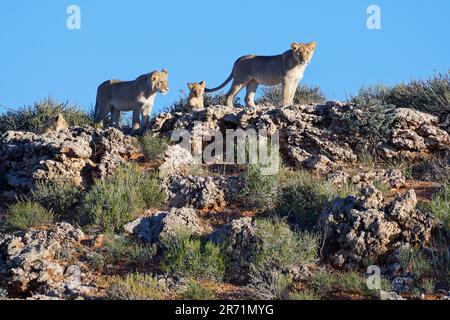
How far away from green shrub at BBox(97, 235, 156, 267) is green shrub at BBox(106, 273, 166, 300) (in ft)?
2.18

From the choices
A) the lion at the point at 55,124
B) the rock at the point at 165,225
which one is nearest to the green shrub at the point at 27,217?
the rock at the point at 165,225

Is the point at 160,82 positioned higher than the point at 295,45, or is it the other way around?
the point at 295,45

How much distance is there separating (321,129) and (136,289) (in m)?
5.95

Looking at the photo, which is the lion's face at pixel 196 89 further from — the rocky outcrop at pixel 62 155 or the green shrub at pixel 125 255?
the green shrub at pixel 125 255

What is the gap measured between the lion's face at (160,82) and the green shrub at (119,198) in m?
4.08

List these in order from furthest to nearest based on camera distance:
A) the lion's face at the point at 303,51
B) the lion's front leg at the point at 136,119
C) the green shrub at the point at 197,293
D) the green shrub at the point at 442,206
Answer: the lion's face at the point at 303,51 → the lion's front leg at the point at 136,119 → the green shrub at the point at 442,206 → the green shrub at the point at 197,293

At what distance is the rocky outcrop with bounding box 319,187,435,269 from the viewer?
11727 mm

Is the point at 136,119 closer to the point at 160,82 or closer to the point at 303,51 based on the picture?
the point at 160,82

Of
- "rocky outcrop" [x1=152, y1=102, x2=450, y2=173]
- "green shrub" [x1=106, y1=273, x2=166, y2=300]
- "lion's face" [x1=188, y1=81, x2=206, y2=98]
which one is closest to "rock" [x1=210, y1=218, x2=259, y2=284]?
"green shrub" [x1=106, y1=273, x2=166, y2=300]

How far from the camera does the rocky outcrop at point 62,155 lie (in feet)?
47.4

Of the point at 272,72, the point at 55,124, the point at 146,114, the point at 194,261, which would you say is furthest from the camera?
the point at 272,72

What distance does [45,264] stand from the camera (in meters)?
11.5

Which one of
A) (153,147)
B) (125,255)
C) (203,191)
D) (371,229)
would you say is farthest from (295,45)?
(125,255)

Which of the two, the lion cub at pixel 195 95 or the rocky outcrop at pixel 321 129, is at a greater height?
the lion cub at pixel 195 95
